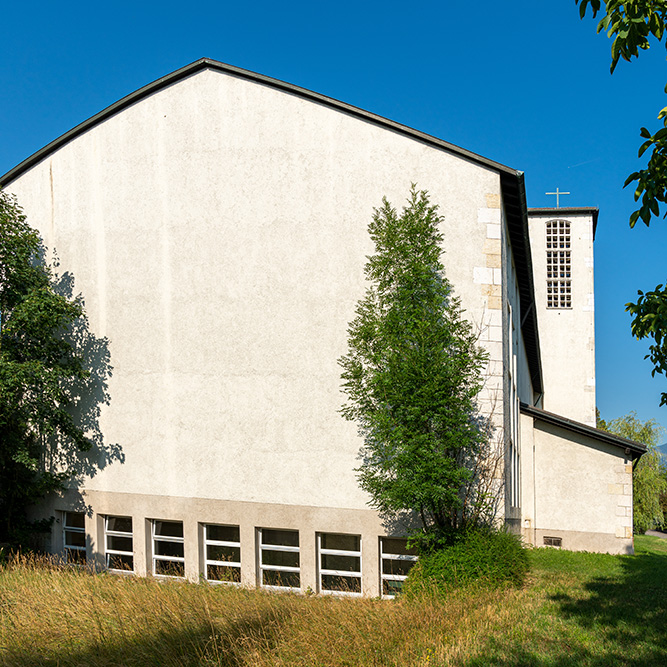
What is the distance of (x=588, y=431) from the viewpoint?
Answer: 19.1 metres

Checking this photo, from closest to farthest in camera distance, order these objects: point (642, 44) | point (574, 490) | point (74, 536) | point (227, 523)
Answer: point (642, 44)
point (227, 523)
point (74, 536)
point (574, 490)

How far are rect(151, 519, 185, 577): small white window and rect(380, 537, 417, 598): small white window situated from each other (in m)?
5.13

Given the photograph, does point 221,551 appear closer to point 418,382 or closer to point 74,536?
point 74,536

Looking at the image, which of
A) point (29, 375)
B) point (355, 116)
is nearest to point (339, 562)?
point (29, 375)

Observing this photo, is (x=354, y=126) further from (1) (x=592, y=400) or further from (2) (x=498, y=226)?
(1) (x=592, y=400)

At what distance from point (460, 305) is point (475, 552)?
5014mm

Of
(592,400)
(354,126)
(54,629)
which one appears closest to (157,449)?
(54,629)

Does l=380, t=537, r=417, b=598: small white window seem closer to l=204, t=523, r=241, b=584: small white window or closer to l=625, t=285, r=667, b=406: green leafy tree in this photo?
l=204, t=523, r=241, b=584: small white window

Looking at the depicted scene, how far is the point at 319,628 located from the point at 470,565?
11.6 ft

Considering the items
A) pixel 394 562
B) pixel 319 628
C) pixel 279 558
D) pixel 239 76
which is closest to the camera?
pixel 319 628

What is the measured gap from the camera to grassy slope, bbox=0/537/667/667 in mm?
7570

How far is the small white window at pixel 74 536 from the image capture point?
16.2 meters

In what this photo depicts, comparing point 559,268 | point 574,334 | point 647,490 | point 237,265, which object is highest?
point 559,268

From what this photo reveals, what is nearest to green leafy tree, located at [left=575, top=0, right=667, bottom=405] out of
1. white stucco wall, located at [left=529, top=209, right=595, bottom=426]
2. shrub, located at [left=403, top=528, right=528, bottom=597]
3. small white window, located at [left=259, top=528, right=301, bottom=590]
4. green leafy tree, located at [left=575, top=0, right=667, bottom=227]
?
green leafy tree, located at [left=575, top=0, right=667, bottom=227]
